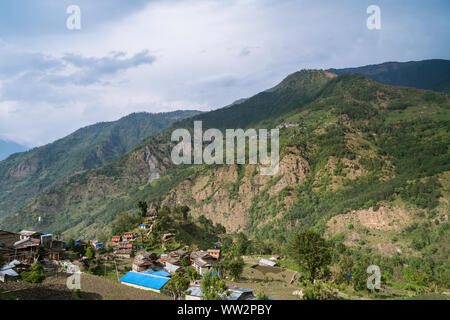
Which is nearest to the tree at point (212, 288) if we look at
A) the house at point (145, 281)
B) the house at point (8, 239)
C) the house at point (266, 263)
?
the house at point (145, 281)

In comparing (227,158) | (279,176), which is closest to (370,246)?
(279,176)

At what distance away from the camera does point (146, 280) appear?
32.9 m

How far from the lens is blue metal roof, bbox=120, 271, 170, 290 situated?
31.8 meters

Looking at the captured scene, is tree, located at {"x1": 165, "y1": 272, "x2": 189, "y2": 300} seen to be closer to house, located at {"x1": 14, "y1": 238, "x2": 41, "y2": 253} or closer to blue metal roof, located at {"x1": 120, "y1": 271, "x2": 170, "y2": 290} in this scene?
blue metal roof, located at {"x1": 120, "y1": 271, "x2": 170, "y2": 290}

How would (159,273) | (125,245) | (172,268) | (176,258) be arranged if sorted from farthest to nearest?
(125,245)
(176,258)
(172,268)
(159,273)

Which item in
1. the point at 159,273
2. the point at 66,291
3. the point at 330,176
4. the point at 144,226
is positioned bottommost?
the point at 159,273

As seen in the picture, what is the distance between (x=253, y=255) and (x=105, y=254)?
28.4m

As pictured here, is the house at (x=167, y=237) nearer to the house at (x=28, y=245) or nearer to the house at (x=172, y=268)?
the house at (x=172, y=268)

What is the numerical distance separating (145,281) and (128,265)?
9.72 meters

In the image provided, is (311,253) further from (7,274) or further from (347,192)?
(347,192)

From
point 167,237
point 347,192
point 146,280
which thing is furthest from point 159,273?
point 347,192

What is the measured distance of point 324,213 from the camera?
8938cm
